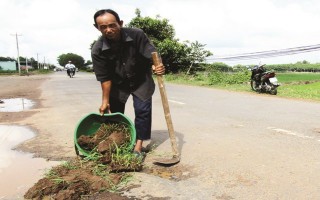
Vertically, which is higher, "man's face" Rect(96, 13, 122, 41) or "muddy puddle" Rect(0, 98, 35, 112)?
"man's face" Rect(96, 13, 122, 41)

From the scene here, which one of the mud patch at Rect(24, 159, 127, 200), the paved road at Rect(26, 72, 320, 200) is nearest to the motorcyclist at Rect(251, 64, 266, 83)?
the paved road at Rect(26, 72, 320, 200)

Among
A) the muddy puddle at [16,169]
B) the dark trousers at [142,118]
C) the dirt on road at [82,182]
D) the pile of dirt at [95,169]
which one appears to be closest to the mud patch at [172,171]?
the dirt on road at [82,182]

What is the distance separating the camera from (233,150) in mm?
4199

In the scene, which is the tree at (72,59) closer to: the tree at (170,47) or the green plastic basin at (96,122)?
the tree at (170,47)

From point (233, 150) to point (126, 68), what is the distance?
5.20 feet

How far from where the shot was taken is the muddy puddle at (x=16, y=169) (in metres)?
3.14

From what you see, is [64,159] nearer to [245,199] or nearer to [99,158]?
[99,158]

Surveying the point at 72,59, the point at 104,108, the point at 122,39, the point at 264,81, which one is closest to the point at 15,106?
the point at 104,108

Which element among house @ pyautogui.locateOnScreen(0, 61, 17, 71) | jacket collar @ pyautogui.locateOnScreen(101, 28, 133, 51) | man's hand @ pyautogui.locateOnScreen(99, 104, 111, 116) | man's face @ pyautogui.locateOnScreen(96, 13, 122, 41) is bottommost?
house @ pyautogui.locateOnScreen(0, 61, 17, 71)

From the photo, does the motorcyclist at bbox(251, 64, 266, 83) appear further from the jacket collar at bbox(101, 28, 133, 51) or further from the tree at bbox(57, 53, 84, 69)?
the tree at bbox(57, 53, 84, 69)

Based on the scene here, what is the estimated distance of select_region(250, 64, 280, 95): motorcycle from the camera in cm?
1195

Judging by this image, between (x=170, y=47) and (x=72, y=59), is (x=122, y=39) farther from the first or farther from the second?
(x=72, y=59)

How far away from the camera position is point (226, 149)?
4.25m

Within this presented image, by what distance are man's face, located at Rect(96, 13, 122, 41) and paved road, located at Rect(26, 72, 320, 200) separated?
146 cm
